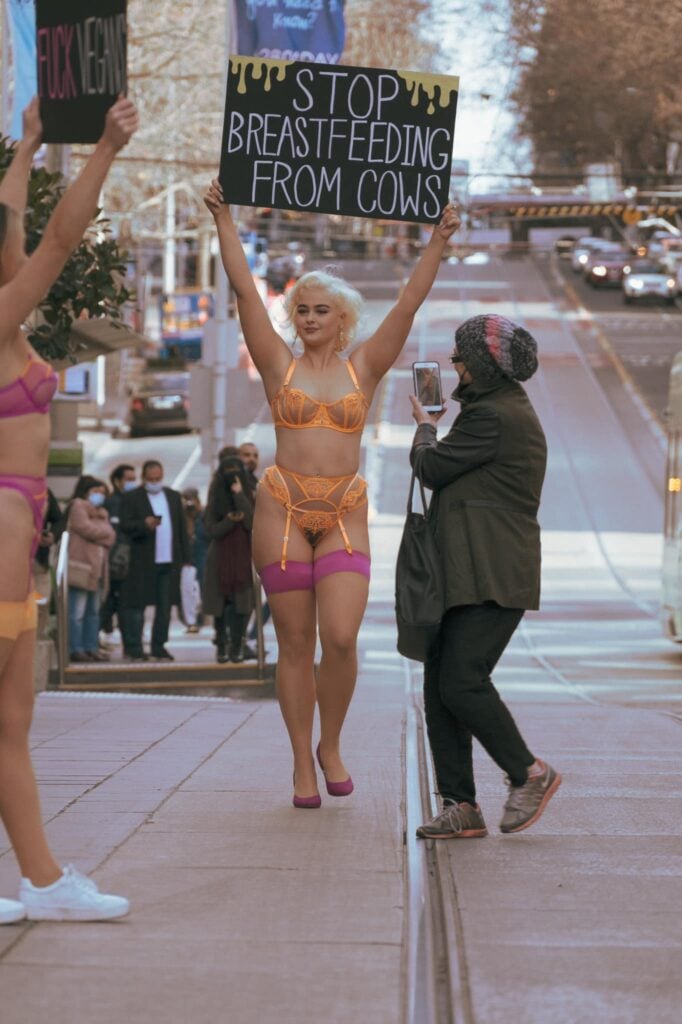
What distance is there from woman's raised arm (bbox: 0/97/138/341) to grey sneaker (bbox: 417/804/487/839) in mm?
2467

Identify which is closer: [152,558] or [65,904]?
[65,904]

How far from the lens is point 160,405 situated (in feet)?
172

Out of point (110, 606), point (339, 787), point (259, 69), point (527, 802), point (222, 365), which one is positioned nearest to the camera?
point (527, 802)

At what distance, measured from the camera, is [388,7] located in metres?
56.2

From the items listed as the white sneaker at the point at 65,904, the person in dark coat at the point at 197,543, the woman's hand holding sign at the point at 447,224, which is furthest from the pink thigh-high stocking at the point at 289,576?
the person in dark coat at the point at 197,543

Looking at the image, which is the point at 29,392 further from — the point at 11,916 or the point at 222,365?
the point at 222,365

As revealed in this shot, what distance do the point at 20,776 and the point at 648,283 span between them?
72584 millimetres

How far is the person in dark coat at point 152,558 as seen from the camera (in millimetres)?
17422

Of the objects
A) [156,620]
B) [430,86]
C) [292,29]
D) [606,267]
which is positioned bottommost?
[606,267]

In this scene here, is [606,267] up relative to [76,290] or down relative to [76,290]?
down

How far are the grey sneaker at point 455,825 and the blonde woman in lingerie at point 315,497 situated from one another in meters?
0.57

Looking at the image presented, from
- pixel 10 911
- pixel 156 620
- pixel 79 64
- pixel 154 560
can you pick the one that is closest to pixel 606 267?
pixel 154 560

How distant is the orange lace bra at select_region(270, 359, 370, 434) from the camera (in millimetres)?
7246

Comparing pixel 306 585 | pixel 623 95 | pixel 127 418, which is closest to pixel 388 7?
pixel 623 95
